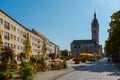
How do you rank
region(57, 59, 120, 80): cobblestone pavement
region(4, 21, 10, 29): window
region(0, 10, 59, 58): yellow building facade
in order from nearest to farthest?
region(57, 59, 120, 80): cobblestone pavement → region(0, 10, 59, 58): yellow building facade → region(4, 21, 10, 29): window

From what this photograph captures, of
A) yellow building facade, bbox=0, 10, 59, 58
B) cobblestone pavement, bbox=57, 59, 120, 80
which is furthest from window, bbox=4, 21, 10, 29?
cobblestone pavement, bbox=57, 59, 120, 80

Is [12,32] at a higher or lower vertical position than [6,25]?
lower

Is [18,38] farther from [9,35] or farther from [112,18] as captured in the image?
[112,18]

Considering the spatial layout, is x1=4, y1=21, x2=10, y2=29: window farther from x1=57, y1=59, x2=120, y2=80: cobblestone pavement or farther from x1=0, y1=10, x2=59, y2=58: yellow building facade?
x1=57, y1=59, x2=120, y2=80: cobblestone pavement

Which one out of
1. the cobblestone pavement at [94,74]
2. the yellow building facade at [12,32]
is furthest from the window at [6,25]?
the cobblestone pavement at [94,74]

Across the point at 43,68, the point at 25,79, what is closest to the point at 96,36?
the point at 43,68

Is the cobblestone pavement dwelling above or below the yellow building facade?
below

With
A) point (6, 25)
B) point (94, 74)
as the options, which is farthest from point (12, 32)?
point (94, 74)

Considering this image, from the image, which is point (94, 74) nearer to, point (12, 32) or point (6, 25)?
point (6, 25)

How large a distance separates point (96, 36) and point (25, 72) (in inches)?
6973

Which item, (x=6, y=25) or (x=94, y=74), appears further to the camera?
(x=6, y=25)

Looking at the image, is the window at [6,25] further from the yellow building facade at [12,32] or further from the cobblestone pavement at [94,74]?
the cobblestone pavement at [94,74]

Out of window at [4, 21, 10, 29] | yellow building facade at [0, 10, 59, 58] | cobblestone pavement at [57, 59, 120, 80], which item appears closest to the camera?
cobblestone pavement at [57, 59, 120, 80]

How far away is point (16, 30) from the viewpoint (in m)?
77.4
